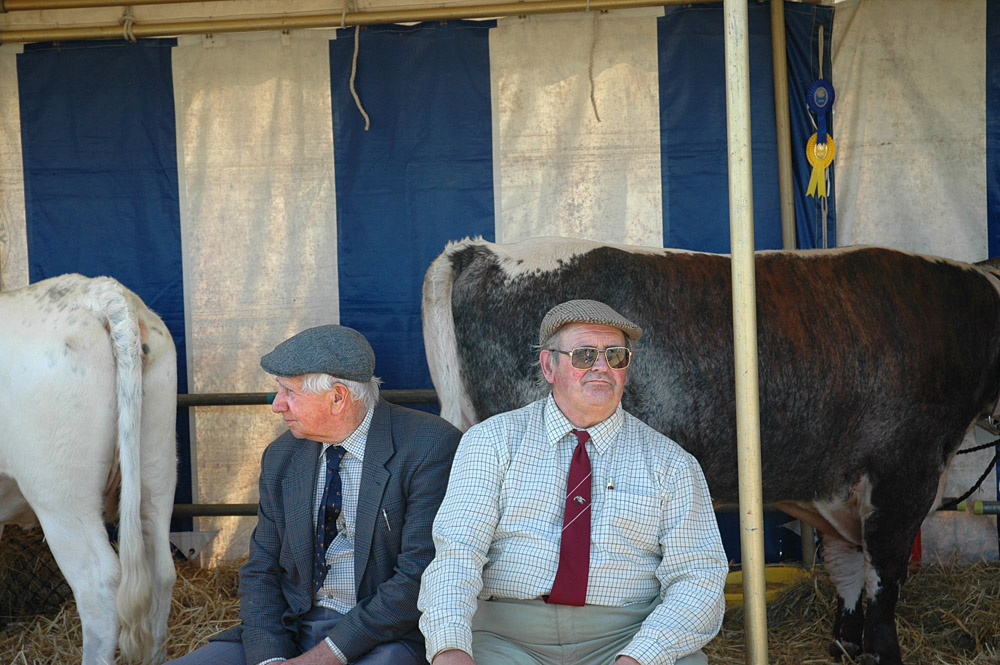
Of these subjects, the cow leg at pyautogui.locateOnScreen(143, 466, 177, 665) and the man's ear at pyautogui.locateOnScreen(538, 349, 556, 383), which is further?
the cow leg at pyautogui.locateOnScreen(143, 466, 177, 665)

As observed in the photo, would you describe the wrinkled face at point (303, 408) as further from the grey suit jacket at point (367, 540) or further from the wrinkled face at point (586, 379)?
the wrinkled face at point (586, 379)

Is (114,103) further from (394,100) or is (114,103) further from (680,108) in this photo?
(680,108)

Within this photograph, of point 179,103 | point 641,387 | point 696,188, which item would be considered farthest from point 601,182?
point 179,103

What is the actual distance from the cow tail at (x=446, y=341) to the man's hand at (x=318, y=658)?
134 cm

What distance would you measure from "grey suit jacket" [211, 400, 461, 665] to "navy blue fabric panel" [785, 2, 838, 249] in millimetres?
2719

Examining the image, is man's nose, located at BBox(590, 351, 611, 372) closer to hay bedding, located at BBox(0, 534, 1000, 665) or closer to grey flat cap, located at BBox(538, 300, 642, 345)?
grey flat cap, located at BBox(538, 300, 642, 345)

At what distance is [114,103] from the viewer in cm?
485

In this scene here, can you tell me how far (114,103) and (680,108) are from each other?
2922mm

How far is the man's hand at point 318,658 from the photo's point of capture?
2.45 metres

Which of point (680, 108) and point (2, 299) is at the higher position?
point (680, 108)

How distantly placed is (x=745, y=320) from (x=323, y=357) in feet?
3.81

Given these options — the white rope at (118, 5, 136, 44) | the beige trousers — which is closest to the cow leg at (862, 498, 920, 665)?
the beige trousers

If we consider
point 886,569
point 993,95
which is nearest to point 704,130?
point 993,95

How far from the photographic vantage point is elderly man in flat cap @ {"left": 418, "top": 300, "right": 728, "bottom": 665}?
238 centimetres
